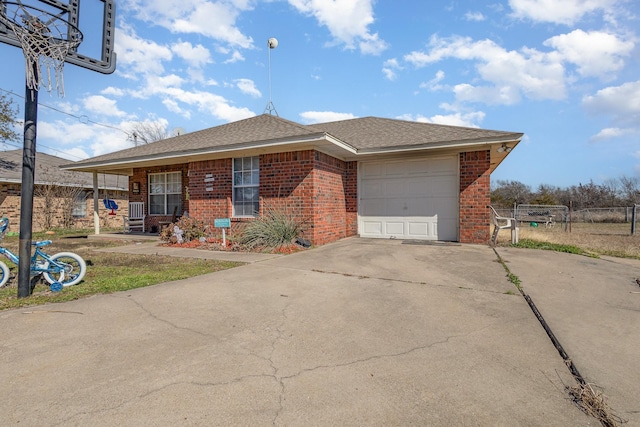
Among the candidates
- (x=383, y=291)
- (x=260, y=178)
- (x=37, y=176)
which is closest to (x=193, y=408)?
(x=383, y=291)

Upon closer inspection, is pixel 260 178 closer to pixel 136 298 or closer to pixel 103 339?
pixel 136 298

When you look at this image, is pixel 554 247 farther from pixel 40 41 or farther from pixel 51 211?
pixel 51 211

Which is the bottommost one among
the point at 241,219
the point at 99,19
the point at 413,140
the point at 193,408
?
the point at 193,408

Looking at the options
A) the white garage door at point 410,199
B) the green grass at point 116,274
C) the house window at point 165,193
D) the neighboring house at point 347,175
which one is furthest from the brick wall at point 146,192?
the white garage door at point 410,199

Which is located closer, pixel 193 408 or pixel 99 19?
pixel 193 408

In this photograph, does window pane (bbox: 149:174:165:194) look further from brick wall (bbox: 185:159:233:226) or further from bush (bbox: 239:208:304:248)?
bush (bbox: 239:208:304:248)

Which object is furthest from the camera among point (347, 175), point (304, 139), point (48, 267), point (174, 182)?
point (174, 182)

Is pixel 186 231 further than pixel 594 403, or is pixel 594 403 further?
pixel 186 231

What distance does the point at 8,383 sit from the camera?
7.31 feet

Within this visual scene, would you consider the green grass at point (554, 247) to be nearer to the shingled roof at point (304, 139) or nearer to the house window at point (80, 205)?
the shingled roof at point (304, 139)

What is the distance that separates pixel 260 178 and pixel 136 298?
5.71 meters

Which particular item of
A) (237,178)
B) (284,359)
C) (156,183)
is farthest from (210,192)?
(284,359)

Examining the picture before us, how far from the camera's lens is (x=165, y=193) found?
1254 centimetres

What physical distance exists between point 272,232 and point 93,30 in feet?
17.1
